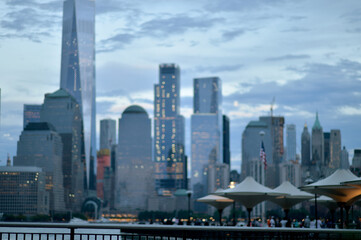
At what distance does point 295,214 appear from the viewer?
19950cm

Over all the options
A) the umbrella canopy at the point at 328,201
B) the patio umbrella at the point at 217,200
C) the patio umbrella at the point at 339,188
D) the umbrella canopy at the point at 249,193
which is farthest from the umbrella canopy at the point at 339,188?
the patio umbrella at the point at 217,200

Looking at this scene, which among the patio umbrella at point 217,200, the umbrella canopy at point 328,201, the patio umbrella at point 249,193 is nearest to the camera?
the patio umbrella at point 249,193

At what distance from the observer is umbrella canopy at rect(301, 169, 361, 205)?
3466 cm

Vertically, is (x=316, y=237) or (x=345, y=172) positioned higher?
(x=345, y=172)

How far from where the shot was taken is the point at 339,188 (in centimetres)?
3459

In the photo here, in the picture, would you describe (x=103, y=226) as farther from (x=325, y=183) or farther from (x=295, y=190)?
(x=295, y=190)

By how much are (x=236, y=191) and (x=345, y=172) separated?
8.18 metres

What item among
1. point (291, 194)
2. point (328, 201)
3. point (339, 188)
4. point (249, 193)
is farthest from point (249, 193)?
point (328, 201)

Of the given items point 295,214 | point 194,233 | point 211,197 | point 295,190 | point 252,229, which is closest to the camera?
point 252,229

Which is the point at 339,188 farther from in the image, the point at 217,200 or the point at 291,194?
the point at 217,200

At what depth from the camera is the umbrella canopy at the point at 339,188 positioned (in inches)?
1364

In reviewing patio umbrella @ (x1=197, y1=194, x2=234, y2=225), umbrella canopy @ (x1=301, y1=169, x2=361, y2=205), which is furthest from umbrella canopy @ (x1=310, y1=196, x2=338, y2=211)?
umbrella canopy @ (x1=301, y1=169, x2=361, y2=205)

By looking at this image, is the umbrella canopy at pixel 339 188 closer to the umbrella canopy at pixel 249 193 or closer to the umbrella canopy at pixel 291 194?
the umbrella canopy at pixel 249 193

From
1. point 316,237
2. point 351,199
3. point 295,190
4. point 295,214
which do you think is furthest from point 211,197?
point 295,214
